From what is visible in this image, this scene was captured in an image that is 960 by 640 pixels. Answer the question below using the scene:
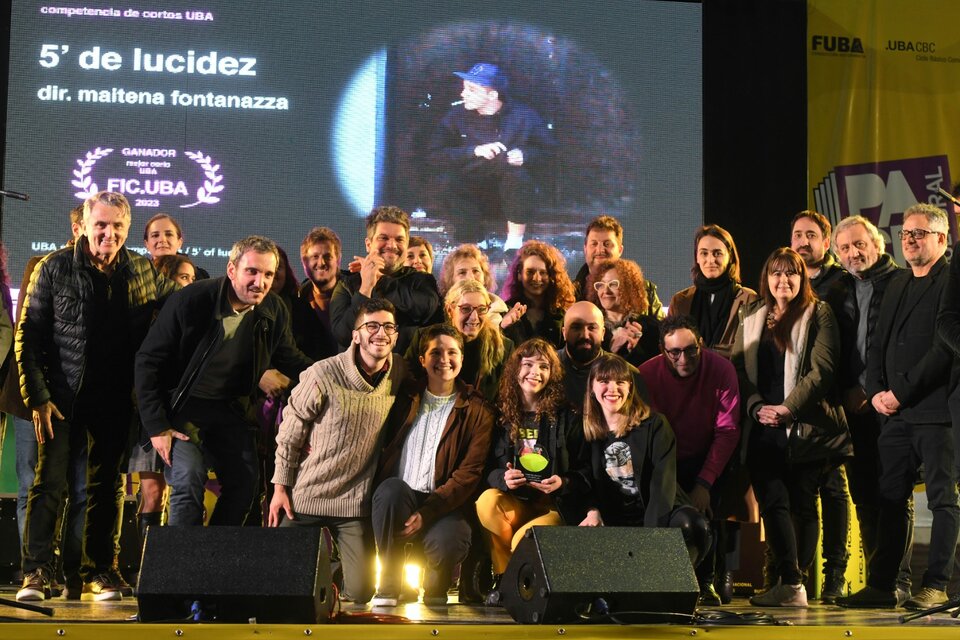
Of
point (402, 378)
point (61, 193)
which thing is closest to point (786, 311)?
point (402, 378)

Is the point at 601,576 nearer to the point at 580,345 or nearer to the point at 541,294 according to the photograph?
the point at 580,345

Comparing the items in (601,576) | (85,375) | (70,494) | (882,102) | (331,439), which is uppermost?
(882,102)

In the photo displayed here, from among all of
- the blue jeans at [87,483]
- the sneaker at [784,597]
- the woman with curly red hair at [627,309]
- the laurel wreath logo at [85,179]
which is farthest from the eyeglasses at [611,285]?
the laurel wreath logo at [85,179]

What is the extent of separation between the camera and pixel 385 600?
4.15 m

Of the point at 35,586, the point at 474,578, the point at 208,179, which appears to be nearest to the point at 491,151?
the point at 208,179

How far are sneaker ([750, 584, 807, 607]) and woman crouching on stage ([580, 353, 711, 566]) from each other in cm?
38

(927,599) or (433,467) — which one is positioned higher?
(433,467)

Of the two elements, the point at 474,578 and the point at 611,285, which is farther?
the point at 611,285

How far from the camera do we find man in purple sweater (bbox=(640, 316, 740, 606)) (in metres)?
4.46

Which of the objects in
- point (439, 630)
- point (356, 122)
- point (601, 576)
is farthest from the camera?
point (356, 122)

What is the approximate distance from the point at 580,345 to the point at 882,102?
159 inches

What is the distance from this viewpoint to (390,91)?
7.00m

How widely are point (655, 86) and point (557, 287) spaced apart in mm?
2704

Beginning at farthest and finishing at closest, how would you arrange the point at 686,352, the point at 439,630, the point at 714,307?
1. the point at 714,307
2. the point at 686,352
3. the point at 439,630
